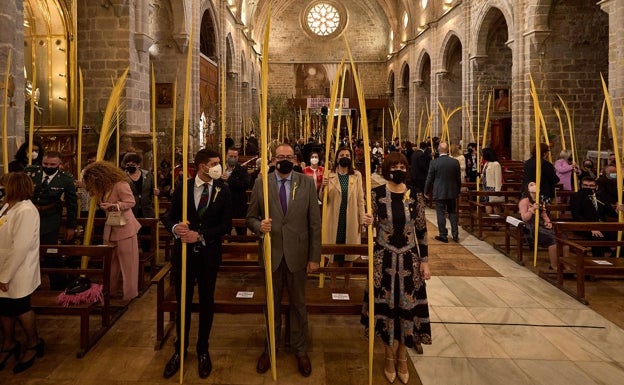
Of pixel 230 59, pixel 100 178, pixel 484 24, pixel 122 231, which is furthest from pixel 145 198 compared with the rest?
pixel 230 59

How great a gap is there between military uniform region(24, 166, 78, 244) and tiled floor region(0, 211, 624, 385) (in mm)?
798

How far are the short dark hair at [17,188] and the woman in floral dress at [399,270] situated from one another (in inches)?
83.9

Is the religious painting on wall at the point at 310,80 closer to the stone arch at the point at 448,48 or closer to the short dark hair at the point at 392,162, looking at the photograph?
the stone arch at the point at 448,48

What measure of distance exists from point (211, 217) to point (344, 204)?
6.32 feet

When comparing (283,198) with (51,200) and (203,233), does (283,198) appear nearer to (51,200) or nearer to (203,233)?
(203,233)

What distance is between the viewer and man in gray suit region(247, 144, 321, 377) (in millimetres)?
2926

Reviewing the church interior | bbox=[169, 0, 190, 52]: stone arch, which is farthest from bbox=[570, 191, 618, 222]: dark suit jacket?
bbox=[169, 0, 190, 52]: stone arch

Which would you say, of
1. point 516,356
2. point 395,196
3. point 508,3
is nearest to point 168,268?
point 395,196

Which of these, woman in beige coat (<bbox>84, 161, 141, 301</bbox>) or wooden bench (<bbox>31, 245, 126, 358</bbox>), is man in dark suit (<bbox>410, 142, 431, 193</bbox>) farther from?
wooden bench (<bbox>31, 245, 126, 358</bbox>)

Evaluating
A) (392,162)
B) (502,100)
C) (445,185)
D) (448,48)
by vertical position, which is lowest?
(445,185)

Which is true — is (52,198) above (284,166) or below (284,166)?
below

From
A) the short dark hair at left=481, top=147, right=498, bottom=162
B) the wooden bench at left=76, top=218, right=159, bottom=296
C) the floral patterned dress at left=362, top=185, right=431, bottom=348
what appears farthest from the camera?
the short dark hair at left=481, top=147, right=498, bottom=162

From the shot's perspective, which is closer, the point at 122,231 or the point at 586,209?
the point at 122,231

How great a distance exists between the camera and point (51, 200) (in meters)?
4.16
